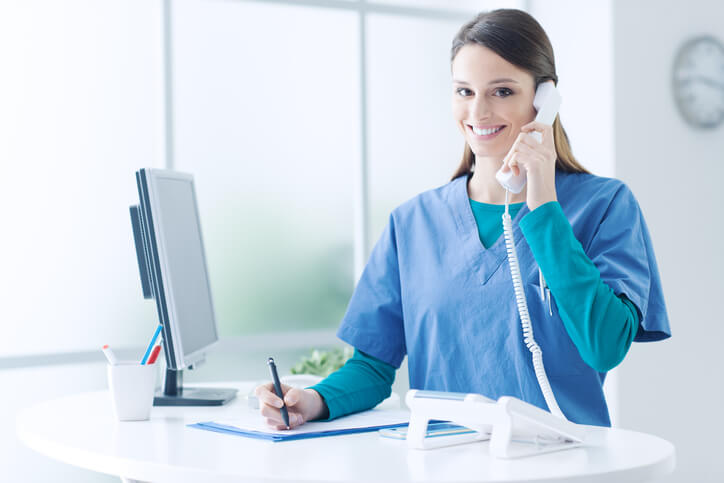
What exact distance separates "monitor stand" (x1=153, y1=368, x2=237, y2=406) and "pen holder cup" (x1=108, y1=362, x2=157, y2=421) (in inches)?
7.9

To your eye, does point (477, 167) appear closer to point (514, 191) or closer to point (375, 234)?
point (514, 191)

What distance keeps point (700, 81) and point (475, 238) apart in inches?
87.5

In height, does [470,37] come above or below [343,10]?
below

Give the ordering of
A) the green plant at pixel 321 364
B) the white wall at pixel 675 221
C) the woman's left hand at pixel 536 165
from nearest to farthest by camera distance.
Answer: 1. the woman's left hand at pixel 536 165
2. the green plant at pixel 321 364
3. the white wall at pixel 675 221

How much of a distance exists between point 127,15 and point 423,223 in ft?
6.23

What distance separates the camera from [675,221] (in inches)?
125

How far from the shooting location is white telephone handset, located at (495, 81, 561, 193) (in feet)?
4.52

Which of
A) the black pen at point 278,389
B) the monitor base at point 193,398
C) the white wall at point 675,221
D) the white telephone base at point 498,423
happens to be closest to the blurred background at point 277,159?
the white wall at point 675,221

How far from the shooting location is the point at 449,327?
4.82ft

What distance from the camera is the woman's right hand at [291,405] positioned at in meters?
1.22

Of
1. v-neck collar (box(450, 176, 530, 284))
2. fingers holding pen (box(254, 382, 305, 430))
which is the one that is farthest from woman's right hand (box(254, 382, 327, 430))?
v-neck collar (box(450, 176, 530, 284))

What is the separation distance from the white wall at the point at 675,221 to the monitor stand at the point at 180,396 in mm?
2023

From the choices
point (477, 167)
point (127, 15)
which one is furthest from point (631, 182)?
point (127, 15)

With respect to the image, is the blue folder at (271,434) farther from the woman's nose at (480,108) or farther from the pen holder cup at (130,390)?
the woman's nose at (480,108)
